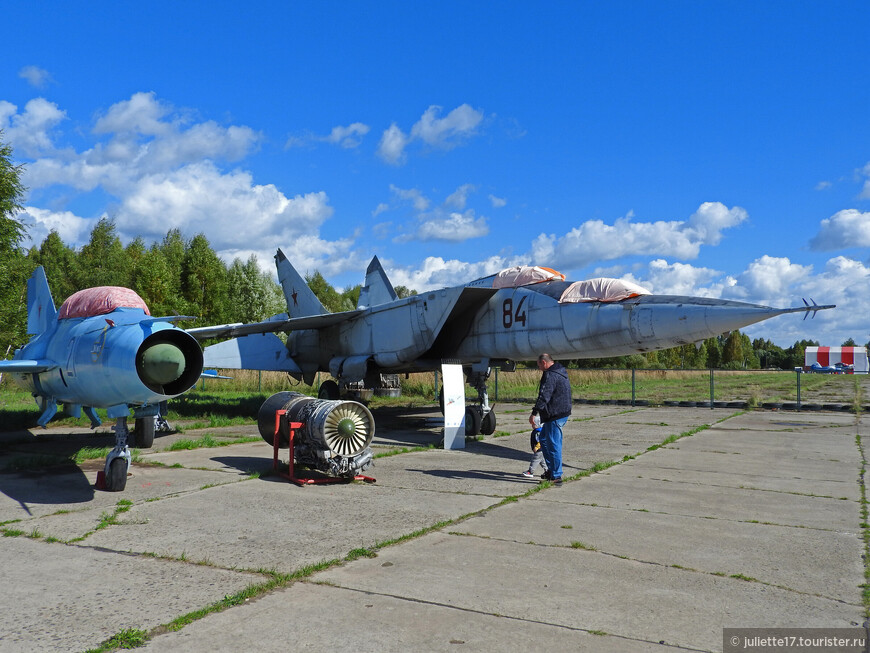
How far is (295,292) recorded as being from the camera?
66.8 feet

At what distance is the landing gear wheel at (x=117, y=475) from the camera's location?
7.41 meters

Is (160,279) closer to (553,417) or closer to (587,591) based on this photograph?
(553,417)

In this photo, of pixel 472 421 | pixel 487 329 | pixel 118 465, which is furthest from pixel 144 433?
pixel 487 329

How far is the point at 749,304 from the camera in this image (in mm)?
8789

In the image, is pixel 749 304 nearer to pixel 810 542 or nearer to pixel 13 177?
pixel 810 542

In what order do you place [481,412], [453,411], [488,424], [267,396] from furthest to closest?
1. [267,396]
2. [488,424]
3. [481,412]
4. [453,411]

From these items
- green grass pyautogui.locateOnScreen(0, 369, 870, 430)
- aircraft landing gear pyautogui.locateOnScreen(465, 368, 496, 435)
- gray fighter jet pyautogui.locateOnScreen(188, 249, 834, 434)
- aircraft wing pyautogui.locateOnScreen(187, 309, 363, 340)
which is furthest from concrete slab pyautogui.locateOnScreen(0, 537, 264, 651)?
aircraft wing pyautogui.locateOnScreen(187, 309, 363, 340)

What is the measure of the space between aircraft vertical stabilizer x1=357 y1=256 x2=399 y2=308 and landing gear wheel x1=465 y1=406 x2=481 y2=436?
7560mm

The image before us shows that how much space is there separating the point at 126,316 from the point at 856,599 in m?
8.06

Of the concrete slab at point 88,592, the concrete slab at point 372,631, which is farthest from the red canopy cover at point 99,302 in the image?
the concrete slab at point 372,631

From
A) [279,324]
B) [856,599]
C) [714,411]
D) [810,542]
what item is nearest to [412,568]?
[856,599]

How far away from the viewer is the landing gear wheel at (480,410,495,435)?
12953 mm

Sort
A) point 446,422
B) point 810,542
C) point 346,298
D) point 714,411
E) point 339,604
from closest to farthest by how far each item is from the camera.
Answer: point 339,604
point 810,542
point 446,422
point 714,411
point 346,298

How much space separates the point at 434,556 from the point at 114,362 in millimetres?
4473
